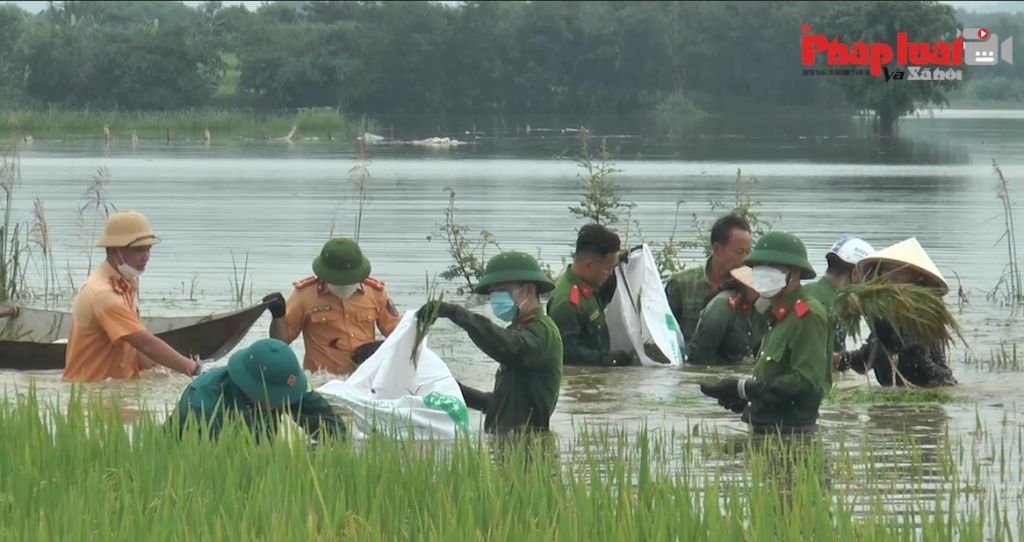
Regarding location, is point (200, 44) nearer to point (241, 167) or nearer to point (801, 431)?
point (241, 167)

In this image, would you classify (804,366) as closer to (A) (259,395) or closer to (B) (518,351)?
(B) (518,351)

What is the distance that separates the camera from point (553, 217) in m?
28.5

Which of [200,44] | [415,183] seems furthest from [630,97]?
[415,183]

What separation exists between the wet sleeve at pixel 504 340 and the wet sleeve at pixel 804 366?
111 centimetres

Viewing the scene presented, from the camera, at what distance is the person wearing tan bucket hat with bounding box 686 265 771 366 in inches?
453

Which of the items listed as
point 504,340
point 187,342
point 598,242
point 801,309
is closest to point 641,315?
point 598,242

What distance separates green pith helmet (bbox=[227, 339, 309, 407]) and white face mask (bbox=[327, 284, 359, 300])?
3.05 m

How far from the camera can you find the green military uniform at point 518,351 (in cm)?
764

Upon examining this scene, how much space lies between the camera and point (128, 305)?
9.78 metres

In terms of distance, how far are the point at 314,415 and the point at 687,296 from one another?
5.60 metres

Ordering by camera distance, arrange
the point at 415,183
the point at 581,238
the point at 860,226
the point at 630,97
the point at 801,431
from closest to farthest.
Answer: the point at 801,431 < the point at 581,238 < the point at 860,226 < the point at 415,183 < the point at 630,97

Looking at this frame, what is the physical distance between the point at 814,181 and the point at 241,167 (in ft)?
47.8

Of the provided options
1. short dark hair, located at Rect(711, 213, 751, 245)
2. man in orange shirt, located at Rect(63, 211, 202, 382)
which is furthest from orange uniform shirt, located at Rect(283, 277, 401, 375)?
short dark hair, located at Rect(711, 213, 751, 245)
